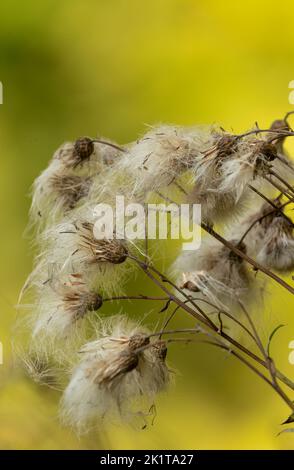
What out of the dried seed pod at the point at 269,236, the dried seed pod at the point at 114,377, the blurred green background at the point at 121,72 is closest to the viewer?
the dried seed pod at the point at 114,377

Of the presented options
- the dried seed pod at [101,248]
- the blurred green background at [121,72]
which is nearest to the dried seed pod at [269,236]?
the dried seed pod at [101,248]

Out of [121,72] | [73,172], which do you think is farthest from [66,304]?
[121,72]

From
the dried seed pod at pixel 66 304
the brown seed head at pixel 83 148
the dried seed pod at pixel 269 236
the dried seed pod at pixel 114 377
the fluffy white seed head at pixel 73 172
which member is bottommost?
the dried seed pod at pixel 114 377

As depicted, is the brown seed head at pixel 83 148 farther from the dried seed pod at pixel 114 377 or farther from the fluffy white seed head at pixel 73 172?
the dried seed pod at pixel 114 377

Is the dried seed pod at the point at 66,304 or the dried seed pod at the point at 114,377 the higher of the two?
the dried seed pod at the point at 66,304

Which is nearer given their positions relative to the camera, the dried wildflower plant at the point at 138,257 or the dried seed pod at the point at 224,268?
the dried wildflower plant at the point at 138,257

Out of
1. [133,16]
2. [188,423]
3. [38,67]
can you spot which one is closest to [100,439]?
[188,423]

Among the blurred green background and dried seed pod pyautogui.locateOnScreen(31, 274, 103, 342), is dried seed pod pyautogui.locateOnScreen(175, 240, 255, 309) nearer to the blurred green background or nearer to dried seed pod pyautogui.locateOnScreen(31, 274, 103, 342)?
dried seed pod pyautogui.locateOnScreen(31, 274, 103, 342)

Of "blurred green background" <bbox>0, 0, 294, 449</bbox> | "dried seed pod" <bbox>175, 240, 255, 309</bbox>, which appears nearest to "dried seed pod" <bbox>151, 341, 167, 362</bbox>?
"dried seed pod" <bbox>175, 240, 255, 309</bbox>
